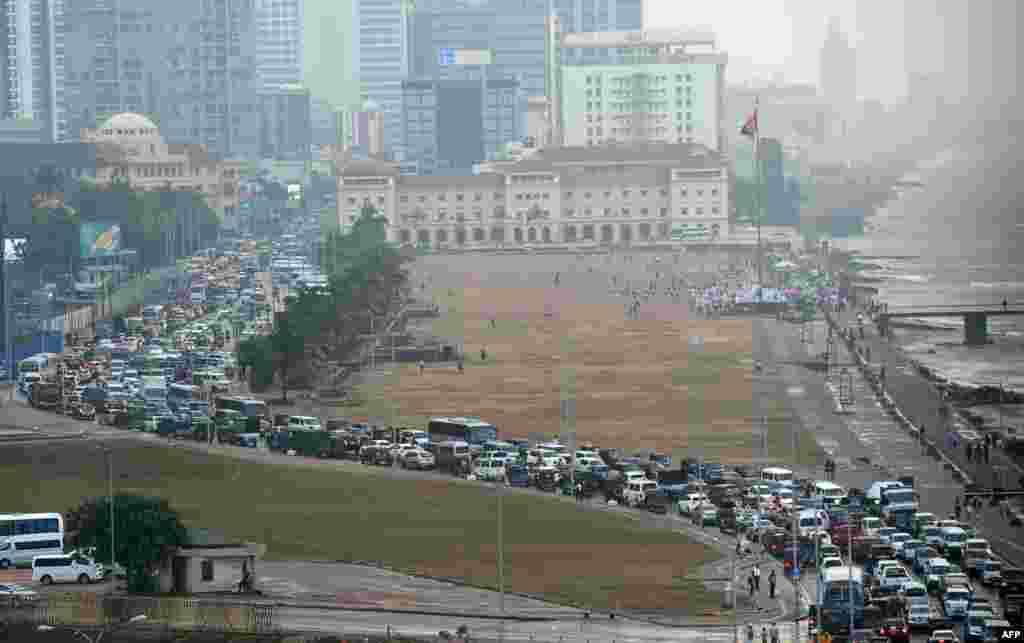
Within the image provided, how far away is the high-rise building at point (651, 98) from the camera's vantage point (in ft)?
433

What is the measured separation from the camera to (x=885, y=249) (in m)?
105

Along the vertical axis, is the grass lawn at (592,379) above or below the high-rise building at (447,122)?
below

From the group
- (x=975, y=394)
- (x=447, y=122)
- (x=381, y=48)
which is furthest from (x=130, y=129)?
(x=381, y=48)

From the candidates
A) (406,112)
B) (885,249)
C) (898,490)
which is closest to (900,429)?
(898,490)

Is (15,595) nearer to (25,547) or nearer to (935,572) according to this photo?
(25,547)

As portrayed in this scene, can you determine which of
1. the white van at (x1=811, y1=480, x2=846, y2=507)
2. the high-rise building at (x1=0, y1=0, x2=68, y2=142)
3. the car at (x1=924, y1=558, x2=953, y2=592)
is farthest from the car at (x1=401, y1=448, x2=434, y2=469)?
the high-rise building at (x1=0, y1=0, x2=68, y2=142)

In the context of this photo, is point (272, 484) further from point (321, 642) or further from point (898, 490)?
point (321, 642)

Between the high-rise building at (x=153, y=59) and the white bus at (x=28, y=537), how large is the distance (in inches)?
4218

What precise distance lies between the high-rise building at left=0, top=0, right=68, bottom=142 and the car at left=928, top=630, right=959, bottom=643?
118 m

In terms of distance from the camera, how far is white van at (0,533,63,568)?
30875 mm

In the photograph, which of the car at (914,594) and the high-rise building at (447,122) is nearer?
the car at (914,594)

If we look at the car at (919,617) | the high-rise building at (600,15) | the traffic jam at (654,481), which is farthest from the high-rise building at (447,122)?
the car at (919,617)

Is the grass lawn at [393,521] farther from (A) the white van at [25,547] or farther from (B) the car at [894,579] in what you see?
(A) the white van at [25,547]

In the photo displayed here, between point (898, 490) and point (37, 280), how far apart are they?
4396 centimetres
